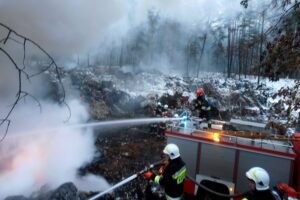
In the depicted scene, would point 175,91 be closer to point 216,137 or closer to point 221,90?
point 221,90

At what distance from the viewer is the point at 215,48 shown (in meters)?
35.5

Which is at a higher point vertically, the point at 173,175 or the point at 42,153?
the point at 173,175

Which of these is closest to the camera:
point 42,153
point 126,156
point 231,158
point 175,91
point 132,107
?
point 231,158

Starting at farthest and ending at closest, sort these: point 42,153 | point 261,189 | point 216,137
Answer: point 42,153, point 216,137, point 261,189

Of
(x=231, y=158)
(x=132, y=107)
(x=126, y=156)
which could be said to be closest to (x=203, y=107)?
(x=231, y=158)

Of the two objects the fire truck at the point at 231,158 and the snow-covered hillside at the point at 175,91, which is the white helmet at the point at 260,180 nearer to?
the fire truck at the point at 231,158

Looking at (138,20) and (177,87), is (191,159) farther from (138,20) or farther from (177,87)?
(138,20)

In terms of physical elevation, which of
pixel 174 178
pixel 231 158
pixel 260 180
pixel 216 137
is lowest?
pixel 174 178

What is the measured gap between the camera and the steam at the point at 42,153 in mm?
6359

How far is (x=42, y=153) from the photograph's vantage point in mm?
7832

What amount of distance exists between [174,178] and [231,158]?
1.36 m

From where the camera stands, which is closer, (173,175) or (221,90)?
(173,175)

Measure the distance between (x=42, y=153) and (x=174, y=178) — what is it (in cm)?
522

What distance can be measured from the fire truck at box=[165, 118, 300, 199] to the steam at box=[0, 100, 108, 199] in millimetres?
2522
